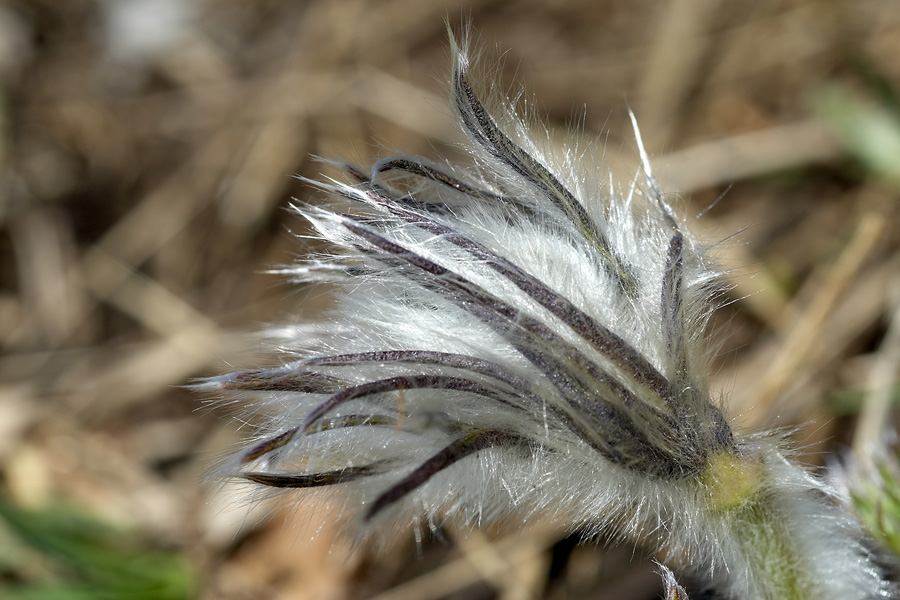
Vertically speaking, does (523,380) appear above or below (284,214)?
above

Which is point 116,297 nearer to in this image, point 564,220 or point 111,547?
point 111,547

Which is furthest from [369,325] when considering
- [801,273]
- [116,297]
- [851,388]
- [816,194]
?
[116,297]

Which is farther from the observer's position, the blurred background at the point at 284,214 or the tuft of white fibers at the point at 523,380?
the blurred background at the point at 284,214

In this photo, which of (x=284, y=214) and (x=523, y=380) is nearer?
(x=523, y=380)

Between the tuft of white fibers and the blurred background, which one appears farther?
the blurred background
